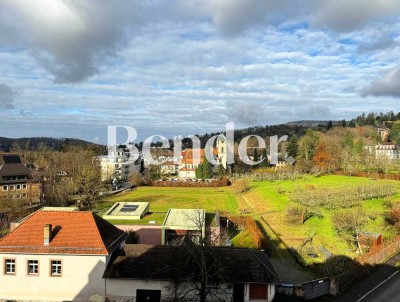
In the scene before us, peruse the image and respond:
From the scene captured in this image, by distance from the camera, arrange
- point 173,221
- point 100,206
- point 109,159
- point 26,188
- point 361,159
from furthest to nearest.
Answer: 1. point 109,159
2. point 361,159
3. point 26,188
4. point 100,206
5. point 173,221

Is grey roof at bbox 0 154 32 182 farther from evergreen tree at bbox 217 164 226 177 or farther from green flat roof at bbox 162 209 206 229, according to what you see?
evergreen tree at bbox 217 164 226 177

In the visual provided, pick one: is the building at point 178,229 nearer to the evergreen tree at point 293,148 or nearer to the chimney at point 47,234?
the chimney at point 47,234

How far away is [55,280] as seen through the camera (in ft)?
66.6

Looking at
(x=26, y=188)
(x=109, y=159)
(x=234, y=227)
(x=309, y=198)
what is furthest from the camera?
(x=109, y=159)

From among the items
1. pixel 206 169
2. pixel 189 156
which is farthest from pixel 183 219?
pixel 189 156

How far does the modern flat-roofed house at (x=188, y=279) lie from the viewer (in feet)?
62.8

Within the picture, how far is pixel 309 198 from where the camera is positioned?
43906mm

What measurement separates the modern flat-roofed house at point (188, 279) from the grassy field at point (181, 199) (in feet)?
75.0

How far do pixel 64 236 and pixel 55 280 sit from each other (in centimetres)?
236

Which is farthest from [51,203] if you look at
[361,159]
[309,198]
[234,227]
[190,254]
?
[361,159]

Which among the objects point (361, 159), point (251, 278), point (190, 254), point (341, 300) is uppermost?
point (361, 159)

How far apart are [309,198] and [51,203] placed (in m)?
37.6

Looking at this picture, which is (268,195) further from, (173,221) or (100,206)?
(173,221)

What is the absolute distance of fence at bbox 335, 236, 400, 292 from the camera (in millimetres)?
21847
